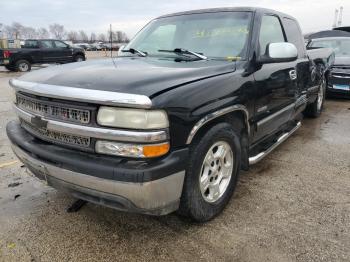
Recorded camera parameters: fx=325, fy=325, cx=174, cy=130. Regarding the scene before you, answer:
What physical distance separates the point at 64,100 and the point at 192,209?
48.2 inches

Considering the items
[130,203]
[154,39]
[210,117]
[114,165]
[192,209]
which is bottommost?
[192,209]

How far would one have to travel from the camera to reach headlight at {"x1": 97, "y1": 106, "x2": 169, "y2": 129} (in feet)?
6.63

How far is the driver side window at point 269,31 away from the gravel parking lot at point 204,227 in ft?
4.85

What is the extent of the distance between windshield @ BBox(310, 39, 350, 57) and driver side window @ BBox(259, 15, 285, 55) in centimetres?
559

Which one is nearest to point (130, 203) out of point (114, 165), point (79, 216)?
point (114, 165)

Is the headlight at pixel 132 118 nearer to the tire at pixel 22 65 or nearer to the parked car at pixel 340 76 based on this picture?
the parked car at pixel 340 76

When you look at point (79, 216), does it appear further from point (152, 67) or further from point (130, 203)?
point (152, 67)

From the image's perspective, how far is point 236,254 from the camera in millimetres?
2344

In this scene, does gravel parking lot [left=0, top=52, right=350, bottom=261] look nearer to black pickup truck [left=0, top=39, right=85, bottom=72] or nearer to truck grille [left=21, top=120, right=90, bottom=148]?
truck grille [left=21, top=120, right=90, bottom=148]

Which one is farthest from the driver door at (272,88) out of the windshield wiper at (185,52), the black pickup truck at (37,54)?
the black pickup truck at (37,54)

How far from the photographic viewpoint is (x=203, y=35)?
133 inches

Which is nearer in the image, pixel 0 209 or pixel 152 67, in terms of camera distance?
pixel 152 67

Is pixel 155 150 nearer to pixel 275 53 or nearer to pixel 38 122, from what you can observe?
pixel 38 122

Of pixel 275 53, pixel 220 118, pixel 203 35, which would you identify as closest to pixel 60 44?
pixel 203 35
